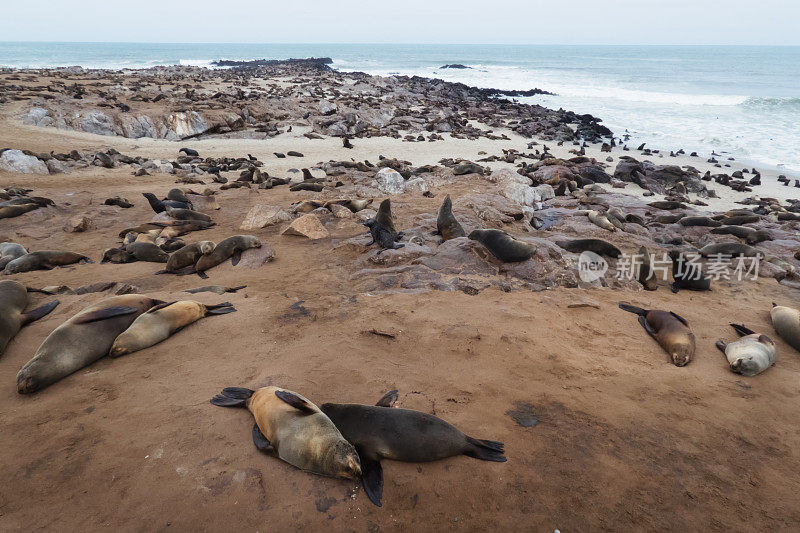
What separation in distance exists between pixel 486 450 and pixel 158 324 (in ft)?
11.3

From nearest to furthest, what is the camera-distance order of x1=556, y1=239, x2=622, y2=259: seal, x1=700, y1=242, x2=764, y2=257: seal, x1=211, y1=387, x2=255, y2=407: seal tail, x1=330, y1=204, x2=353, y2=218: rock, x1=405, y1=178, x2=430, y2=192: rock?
x1=211, y1=387, x2=255, y2=407: seal tail
x1=556, y1=239, x2=622, y2=259: seal
x1=700, y1=242, x2=764, y2=257: seal
x1=330, y1=204, x2=353, y2=218: rock
x1=405, y1=178, x2=430, y2=192: rock

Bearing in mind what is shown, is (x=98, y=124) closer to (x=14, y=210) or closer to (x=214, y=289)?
(x=14, y=210)

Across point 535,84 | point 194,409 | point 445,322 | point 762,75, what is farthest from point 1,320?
point 762,75

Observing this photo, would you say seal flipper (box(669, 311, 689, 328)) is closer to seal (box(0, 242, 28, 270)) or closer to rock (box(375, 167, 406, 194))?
rock (box(375, 167, 406, 194))

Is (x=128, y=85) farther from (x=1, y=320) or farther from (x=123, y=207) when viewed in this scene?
(x=1, y=320)

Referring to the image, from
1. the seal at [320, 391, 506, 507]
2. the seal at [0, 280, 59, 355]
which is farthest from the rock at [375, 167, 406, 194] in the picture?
the seal at [320, 391, 506, 507]

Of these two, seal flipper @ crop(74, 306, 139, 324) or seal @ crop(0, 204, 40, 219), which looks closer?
seal flipper @ crop(74, 306, 139, 324)

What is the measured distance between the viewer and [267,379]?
330cm

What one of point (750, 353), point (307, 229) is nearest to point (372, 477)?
point (750, 353)

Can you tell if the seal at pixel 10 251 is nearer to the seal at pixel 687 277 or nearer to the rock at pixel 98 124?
the seal at pixel 687 277

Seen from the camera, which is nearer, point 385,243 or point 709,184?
point 385,243

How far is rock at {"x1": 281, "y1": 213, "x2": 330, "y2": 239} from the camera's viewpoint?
7.46 metres

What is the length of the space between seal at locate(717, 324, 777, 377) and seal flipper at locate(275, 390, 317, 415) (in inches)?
172

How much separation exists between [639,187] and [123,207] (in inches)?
589
